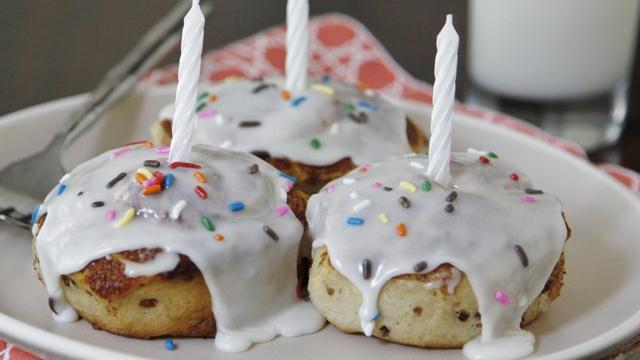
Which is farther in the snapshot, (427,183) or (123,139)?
(123,139)

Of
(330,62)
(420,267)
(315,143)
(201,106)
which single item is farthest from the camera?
(330,62)

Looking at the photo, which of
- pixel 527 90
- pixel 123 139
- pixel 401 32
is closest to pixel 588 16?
pixel 527 90

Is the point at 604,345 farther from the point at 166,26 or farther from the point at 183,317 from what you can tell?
the point at 166,26

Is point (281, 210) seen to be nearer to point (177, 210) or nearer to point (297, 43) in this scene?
point (177, 210)

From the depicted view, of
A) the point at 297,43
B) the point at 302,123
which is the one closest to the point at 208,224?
the point at 302,123

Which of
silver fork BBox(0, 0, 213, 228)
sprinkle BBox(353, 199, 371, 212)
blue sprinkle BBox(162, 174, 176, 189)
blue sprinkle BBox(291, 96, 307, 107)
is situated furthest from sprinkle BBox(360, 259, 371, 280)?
silver fork BBox(0, 0, 213, 228)
